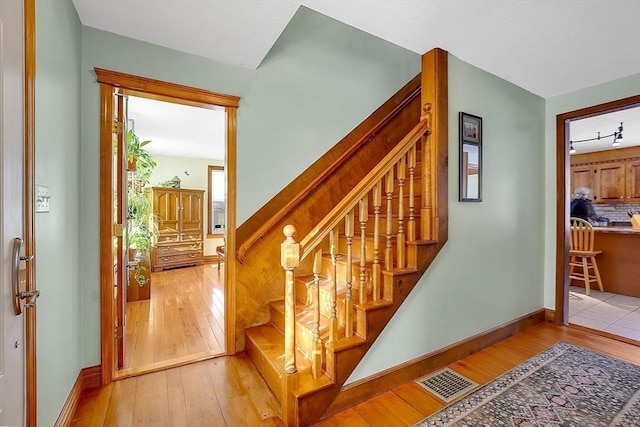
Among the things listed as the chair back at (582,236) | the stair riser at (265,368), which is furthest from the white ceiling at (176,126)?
the chair back at (582,236)

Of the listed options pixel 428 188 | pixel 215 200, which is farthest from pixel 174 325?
pixel 215 200

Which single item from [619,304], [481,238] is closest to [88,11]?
[481,238]

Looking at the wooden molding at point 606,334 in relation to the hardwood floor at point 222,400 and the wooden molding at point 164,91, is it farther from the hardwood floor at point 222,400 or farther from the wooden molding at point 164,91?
the wooden molding at point 164,91

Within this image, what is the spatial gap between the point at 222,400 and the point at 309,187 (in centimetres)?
167

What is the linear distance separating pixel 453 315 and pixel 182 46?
2922 millimetres

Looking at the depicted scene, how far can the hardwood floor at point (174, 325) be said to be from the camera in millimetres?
2307

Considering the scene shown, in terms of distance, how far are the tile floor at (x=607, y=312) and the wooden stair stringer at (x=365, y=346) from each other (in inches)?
91.2

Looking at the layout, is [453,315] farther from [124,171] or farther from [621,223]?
[621,223]

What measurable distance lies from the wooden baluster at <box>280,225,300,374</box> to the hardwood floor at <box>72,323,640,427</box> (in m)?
0.39

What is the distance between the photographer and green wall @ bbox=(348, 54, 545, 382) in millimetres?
2074

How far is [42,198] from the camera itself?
4.19 ft

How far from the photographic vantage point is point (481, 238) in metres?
2.50

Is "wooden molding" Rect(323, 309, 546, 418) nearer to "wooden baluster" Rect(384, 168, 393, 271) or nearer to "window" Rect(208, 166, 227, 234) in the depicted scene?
"wooden baluster" Rect(384, 168, 393, 271)

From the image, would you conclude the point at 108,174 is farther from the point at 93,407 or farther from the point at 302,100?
the point at 302,100
